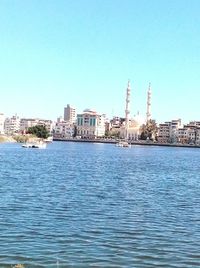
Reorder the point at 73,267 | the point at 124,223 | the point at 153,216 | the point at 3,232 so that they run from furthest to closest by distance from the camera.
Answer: the point at 153,216
the point at 124,223
the point at 3,232
the point at 73,267

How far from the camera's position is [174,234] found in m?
22.9

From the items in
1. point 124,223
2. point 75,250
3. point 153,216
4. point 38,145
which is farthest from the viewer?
point 38,145

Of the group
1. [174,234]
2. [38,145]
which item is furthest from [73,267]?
[38,145]

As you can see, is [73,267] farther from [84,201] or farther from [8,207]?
[84,201]

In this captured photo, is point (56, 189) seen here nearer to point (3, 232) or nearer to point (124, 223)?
point (124, 223)

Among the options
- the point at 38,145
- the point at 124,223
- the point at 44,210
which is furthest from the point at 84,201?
the point at 38,145

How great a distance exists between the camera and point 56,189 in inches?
1578

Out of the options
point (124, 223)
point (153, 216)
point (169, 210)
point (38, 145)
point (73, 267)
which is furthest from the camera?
point (38, 145)

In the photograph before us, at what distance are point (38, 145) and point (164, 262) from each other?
156 metres

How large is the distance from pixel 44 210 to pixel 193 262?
1174 cm

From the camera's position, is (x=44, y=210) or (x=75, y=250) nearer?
(x=75, y=250)

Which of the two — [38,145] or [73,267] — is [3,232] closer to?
[73,267]

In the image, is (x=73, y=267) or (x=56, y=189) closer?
(x=73, y=267)

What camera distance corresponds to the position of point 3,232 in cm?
2170
